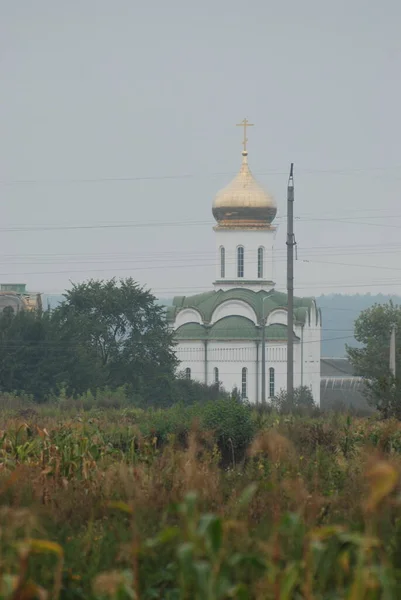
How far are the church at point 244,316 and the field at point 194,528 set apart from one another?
5971 centimetres

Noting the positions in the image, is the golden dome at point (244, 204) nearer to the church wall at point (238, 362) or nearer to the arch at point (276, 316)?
the arch at point (276, 316)

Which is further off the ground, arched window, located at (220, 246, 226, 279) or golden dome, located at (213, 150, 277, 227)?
golden dome, located at (213, 150, 277, 227)

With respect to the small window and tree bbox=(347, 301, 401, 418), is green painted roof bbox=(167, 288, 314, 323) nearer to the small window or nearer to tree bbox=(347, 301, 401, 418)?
the small window

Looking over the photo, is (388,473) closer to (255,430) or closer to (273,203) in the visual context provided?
(255,430)

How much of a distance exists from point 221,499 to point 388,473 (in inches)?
142

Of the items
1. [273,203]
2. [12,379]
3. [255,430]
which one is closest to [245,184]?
[273,203]

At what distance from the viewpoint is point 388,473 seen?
14.4 ft

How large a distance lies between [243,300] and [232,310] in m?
0.80

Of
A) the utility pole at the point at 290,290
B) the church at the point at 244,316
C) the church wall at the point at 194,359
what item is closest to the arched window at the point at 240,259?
the church at the point at 244,316

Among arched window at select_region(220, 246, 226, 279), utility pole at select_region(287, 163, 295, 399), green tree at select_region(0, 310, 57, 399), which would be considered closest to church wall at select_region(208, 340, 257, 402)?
arched window at select_region(220, 246, 226, 279)

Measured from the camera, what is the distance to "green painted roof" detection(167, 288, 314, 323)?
75375 millimetres

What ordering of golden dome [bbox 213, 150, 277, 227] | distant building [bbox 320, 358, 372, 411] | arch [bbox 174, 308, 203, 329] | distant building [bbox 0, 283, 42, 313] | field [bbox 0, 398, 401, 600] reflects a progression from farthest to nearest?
distant building [bbox 320, 358, 372, 411] < golden dome [bbox 213, 150, 277, 227] < arch [bbox 174, 308, 203, 329] < distant building [bbox 0, 283, 42, 313] < field [bbox 0, 398, 401, 600]

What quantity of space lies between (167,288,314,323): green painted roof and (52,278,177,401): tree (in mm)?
14948

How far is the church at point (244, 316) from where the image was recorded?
7388 cm
